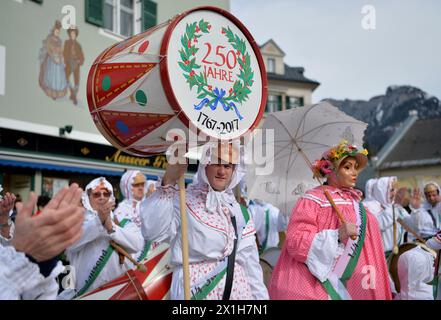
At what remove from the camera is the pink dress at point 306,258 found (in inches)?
144

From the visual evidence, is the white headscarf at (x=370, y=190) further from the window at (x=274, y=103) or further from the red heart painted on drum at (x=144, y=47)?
the window at (x=274, y=103)

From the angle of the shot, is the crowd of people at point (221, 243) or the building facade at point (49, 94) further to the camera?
the building facade at point (49, 94)

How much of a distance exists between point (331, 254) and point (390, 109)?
40.0 m

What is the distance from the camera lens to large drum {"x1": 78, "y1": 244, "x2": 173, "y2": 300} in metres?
3.01

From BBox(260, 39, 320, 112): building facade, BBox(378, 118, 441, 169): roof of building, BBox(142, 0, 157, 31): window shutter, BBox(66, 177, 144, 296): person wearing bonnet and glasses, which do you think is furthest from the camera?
BBox(378, 118, 441, 169): roof of building

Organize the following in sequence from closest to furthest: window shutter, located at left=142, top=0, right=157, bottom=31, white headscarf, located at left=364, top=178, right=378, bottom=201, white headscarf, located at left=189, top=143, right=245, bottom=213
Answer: white headscarf, located at left=189, top=143, right=245, bottom=213, white headscarf, located at left=364, top=178, right=378, bottom=201, window shutter, located at left=142, top=0, right=157, bottom=31

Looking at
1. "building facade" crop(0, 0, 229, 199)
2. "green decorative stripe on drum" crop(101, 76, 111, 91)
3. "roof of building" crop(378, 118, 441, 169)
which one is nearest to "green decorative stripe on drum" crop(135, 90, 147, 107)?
"green decorative stripe on drum" crop(101, 76, 111, 91)

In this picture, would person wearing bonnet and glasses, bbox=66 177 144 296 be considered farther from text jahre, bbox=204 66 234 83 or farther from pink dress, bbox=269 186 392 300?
text jahre, bbox=204 66 234 83

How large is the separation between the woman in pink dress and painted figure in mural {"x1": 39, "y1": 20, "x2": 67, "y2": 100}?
26.6 ft

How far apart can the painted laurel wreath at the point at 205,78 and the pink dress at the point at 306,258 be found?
4.00ft

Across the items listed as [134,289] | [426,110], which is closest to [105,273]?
[134,289]

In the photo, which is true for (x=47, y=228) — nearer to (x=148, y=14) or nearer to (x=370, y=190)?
(x=370, y=190)

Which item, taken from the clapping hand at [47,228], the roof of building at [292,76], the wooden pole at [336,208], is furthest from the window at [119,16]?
the roof of building at [292,76]

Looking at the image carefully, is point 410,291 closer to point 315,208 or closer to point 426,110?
point 315,208
